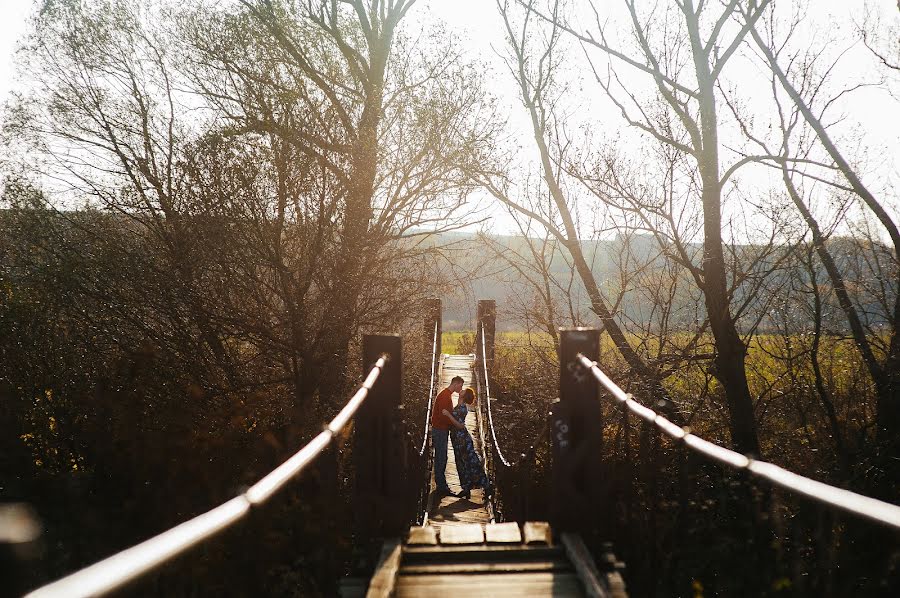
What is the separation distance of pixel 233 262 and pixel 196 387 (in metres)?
1.70

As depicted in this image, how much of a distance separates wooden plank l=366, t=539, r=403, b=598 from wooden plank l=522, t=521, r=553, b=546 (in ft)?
2.27

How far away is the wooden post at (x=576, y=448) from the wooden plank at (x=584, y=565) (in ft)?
0.42

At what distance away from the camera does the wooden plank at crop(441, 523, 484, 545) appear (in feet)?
11.1

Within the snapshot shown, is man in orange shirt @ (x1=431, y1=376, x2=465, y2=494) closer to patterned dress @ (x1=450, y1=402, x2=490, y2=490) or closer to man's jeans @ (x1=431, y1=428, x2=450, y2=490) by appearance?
man's jeans @ (x1=431, y1=428, x2=450, y2=490)

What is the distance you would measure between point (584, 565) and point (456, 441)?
17.7 feet

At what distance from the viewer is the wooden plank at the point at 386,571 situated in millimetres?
2637

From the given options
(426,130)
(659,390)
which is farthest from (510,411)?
(426,130)

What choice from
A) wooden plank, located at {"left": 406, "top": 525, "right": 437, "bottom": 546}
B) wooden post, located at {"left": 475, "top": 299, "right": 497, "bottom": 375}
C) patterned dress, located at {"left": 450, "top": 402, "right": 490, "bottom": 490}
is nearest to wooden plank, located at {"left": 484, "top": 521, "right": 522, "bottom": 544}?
wooden plank, located at {"left": 406, "top": 525, "right": 437, "bottom": 546}

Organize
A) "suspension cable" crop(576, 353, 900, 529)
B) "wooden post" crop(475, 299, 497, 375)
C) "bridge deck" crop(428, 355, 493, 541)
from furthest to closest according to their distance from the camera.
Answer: "wooden post" crop(475, 299, 497, 375) < "bridge deck" crop(428, 355, 493, 541) < "suspension cable" crop(576, 353, 900, 529)

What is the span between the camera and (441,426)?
818 centimetres

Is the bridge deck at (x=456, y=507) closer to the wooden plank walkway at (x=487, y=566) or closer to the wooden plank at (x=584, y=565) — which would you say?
the wooden plank walkway at (x=487, y=566)

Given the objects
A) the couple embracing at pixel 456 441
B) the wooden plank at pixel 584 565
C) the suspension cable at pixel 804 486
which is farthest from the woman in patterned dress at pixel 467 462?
the suspension cable at pixel 804 486

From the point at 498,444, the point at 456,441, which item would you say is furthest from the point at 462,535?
the point at 498,444

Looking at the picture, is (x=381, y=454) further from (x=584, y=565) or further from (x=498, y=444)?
(x=498, y=444)
